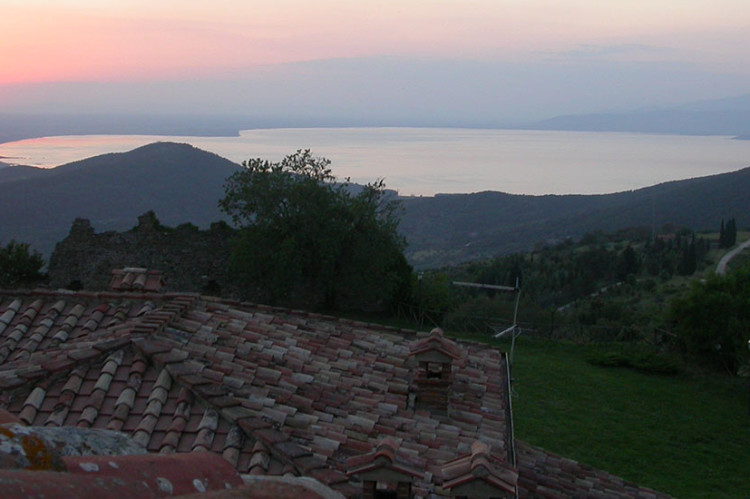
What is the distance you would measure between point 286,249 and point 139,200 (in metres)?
35.9

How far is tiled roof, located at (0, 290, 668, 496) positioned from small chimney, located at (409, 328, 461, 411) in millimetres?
45

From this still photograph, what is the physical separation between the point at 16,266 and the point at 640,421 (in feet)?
60.7

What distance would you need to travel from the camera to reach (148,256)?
24.9 m

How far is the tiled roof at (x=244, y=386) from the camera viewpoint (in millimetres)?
4875

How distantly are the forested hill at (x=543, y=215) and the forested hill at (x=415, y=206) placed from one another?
0.08 m

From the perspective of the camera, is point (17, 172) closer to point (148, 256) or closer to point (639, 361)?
point (148, 256)

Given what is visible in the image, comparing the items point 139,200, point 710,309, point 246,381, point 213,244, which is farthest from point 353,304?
point 139,200

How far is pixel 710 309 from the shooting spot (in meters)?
20.7

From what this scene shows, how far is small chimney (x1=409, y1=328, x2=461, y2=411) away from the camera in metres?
6.93

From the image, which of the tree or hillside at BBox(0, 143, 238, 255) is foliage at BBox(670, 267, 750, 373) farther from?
hillside at BBox(0, 143, 238, 255)

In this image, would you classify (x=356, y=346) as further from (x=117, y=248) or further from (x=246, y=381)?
(x=117, y=248)

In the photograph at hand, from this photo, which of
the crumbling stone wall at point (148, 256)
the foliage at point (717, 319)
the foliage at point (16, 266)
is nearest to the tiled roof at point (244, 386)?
the foliage at point (717, 319)

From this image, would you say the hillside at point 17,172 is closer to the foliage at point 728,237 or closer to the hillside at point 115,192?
the hillside at point 115,192

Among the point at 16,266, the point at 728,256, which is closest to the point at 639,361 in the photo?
the point at 16,266
